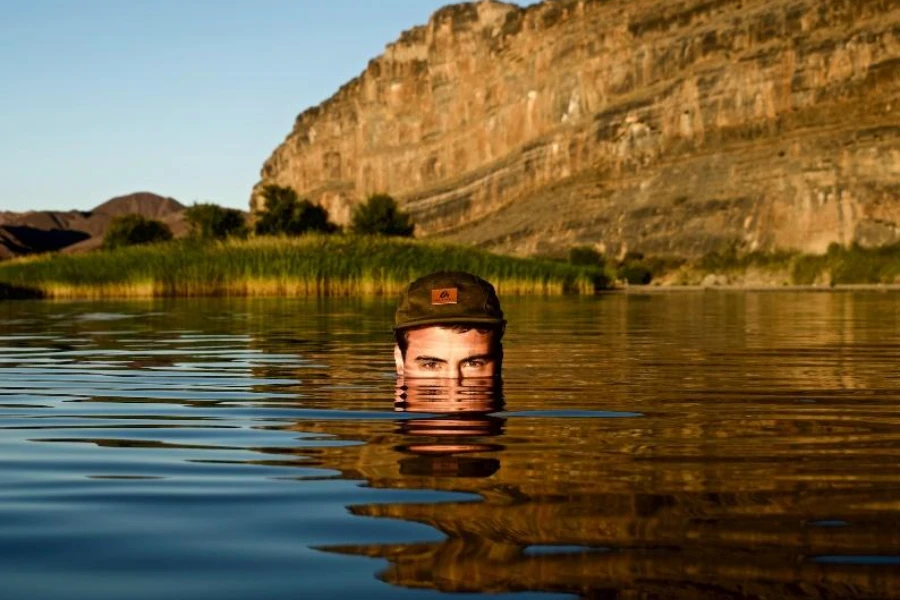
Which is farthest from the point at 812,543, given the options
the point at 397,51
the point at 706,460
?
the point at 397,51

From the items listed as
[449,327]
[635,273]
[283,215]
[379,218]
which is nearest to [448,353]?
[449,327]

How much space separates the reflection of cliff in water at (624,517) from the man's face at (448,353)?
2245 millimetres

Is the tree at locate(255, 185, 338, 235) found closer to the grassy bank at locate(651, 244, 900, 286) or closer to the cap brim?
the grassy bank at locate(651, 244, 900, 286)

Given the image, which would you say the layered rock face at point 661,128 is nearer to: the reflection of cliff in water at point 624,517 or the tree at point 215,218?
the tree at point 215,218

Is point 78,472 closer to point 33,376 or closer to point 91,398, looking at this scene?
point 91,398

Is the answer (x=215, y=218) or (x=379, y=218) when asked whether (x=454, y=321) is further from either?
(x=379, y=218)

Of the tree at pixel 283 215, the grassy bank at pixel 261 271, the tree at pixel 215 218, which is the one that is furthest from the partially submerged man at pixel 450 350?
the tree at pixel 283 215

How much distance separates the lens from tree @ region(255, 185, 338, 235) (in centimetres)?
9769

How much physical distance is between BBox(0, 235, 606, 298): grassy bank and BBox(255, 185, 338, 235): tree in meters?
49.2

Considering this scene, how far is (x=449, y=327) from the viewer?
9852mm

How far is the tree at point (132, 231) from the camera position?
11262cm

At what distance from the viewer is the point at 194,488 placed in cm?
605

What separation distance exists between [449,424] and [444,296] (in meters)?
1.72

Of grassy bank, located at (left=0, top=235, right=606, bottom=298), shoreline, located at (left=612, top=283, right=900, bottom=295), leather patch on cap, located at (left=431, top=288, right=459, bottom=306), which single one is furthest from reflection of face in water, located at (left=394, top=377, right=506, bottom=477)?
shoreline, located at (left=612, top=283, right=900, bottom=295)
